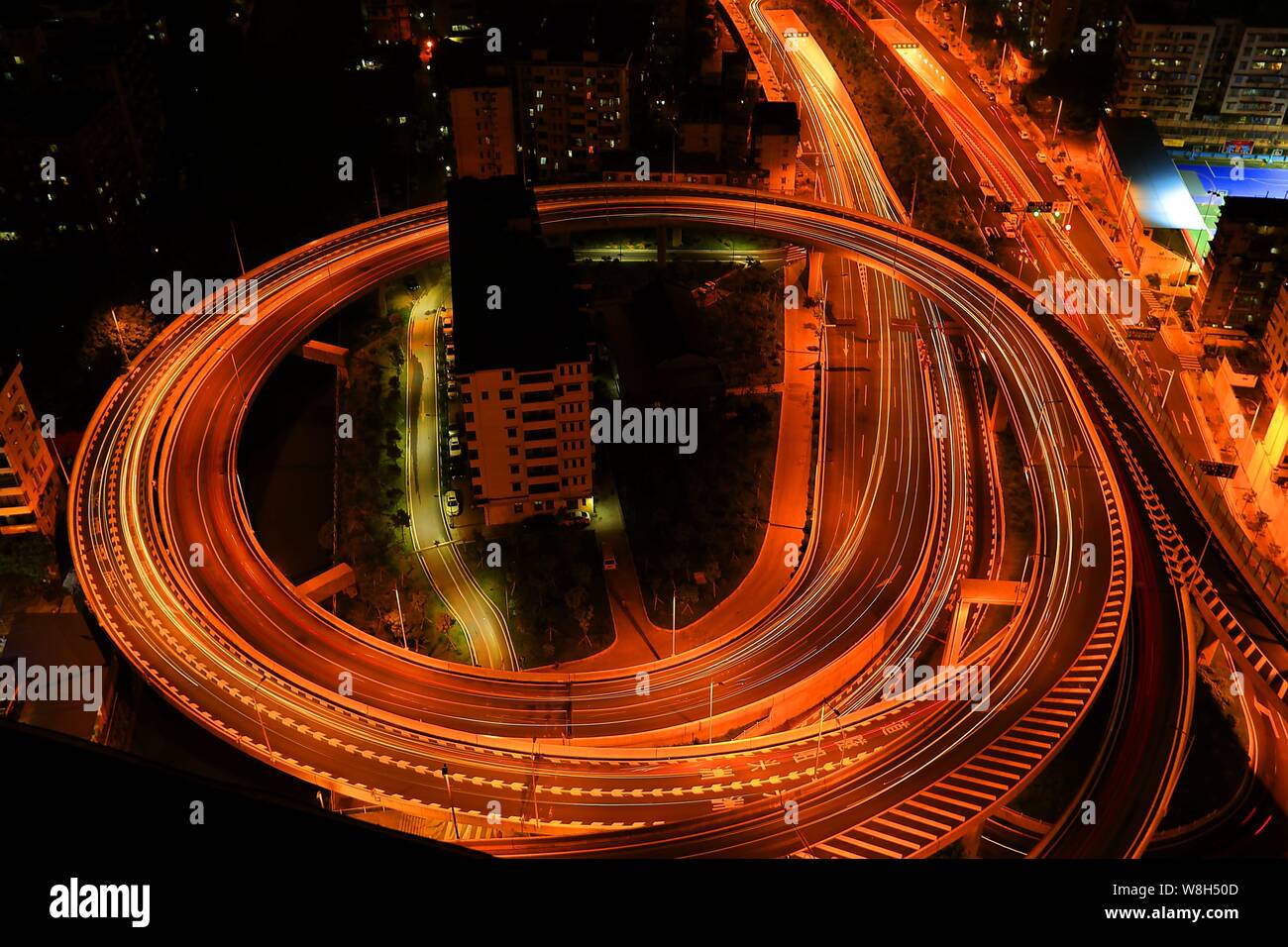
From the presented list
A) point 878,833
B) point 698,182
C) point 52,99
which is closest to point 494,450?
point 878,833

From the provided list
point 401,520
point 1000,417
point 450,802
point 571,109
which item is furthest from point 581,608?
point 571,109

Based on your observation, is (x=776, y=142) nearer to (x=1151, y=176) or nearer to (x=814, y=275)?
(x=814, y=275)

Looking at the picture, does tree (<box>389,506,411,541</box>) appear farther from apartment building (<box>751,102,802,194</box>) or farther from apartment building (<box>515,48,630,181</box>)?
apartment building (<box>751,102,802,194</box>)

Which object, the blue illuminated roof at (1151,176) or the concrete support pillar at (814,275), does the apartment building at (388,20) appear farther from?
the blue illuminated roof at (1151,176)

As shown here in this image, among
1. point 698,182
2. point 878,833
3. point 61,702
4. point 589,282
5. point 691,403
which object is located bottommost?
point 61,702

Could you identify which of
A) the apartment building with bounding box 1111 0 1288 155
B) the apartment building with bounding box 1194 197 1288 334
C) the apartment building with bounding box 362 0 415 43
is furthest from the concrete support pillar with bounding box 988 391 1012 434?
the apartment building with bounding box 362 0 415 43

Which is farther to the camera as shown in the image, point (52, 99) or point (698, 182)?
point (698, 182)

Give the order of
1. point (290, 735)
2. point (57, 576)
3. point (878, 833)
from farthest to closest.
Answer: point (57, 576)
point (290, 735)
point (878, 833)
